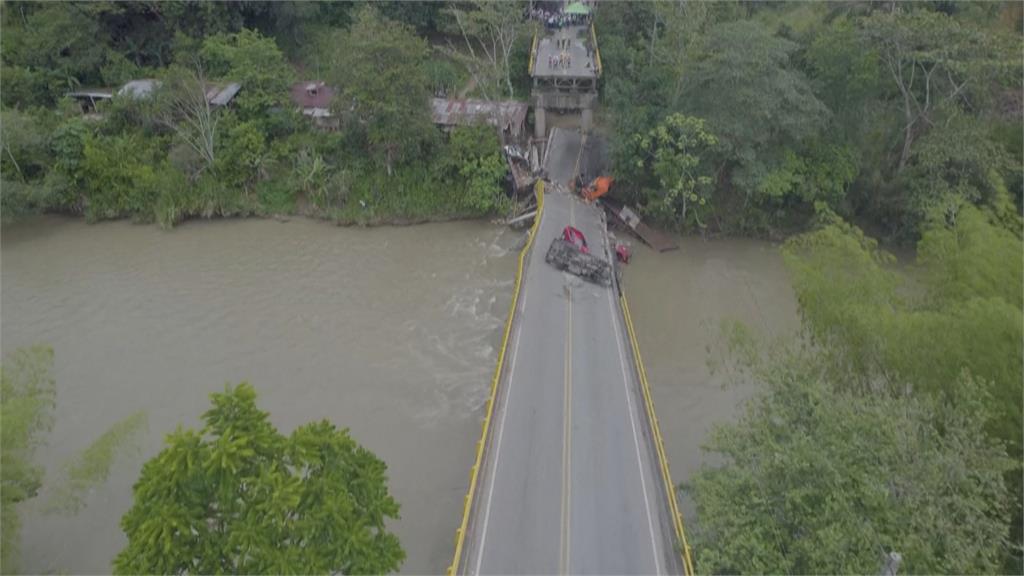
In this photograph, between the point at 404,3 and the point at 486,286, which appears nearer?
the point at 486,286

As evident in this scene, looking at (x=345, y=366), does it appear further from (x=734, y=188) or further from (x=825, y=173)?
(x=825, y=173)

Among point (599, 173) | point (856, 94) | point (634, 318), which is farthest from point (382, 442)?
point (856, 94)

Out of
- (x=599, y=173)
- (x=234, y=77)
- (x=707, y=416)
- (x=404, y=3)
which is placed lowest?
(x=707, y=416)

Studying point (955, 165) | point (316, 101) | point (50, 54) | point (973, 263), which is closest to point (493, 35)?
point (316, 101)

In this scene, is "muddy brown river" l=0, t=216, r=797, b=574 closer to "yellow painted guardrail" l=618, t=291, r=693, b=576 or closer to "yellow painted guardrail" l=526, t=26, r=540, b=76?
"yellow painted guardrail" l=618, t=291, r=693, b=576

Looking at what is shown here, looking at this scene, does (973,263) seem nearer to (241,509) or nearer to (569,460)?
(569,460)

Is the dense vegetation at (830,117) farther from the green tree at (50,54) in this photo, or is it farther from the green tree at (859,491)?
the green tree at (50,54)
